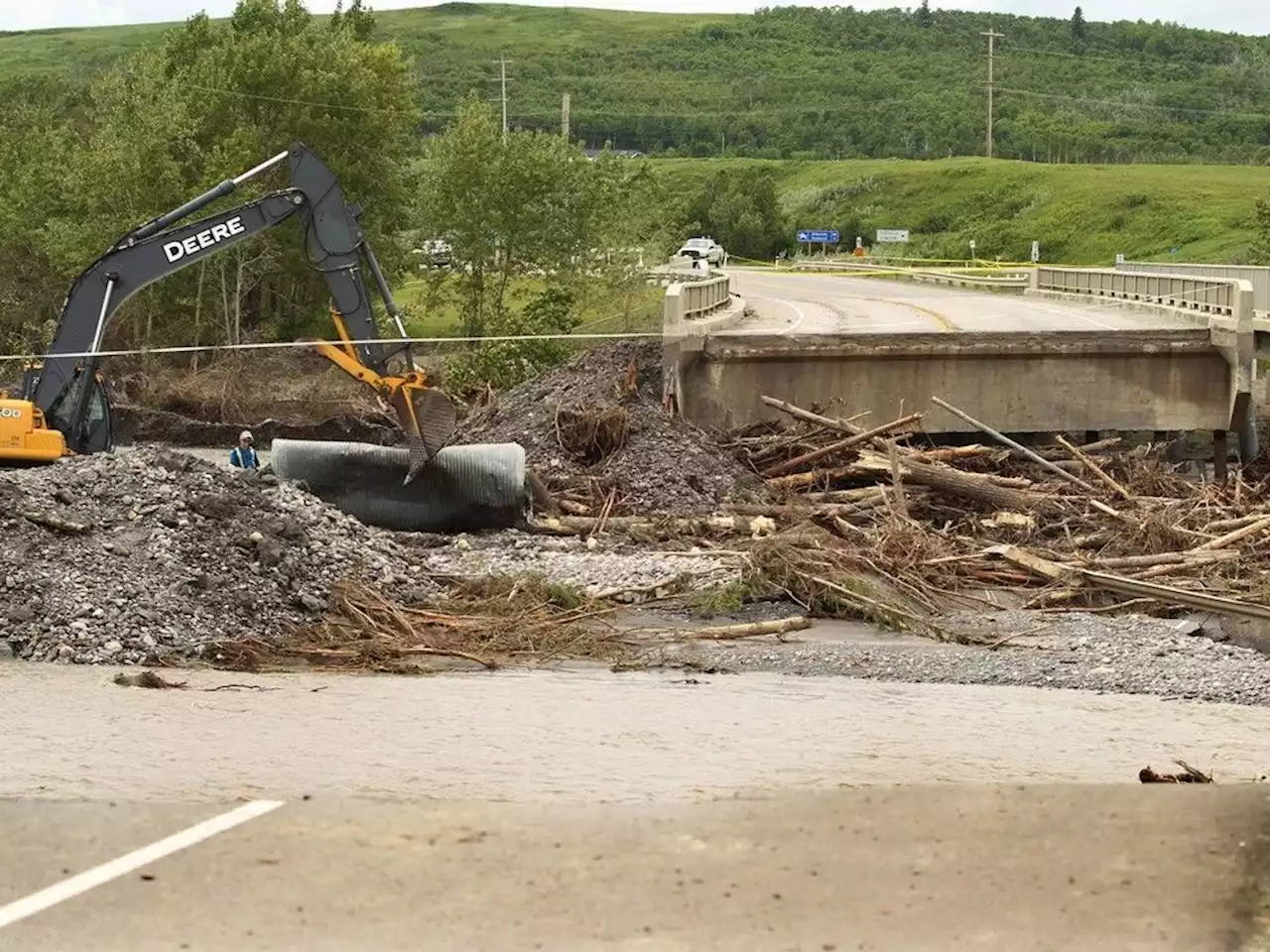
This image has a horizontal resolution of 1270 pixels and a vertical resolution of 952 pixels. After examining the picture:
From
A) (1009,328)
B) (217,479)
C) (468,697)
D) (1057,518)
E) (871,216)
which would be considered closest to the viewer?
(468,697)

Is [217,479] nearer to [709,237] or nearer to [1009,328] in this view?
[1009,328]

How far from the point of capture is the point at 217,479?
70.0 ft

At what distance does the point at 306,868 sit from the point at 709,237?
96613 millimetres

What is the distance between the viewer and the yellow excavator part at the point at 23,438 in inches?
945

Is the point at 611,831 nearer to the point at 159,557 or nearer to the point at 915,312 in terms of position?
the point at 159,557

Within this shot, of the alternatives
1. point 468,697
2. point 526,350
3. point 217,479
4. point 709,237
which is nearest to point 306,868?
Answer: point 468,697

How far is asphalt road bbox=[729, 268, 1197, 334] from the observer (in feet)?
128

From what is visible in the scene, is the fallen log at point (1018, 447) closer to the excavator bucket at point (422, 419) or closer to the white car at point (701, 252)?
the excavator bucket at point (422, 419)

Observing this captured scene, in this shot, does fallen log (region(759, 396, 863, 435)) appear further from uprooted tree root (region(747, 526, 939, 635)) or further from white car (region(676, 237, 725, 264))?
white car (region(676, 237, 725, 264))

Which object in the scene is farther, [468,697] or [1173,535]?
[1173,535]

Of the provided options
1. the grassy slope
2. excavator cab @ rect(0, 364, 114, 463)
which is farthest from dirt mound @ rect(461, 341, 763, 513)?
the grassy slope

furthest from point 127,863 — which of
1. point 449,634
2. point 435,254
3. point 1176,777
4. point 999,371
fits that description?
point 435,254

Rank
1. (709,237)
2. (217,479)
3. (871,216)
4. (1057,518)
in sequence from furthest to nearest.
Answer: (871,216) → (709,237) → (1057,518) → (217,479)

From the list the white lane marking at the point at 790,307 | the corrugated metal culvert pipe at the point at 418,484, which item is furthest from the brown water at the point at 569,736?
the white lane marking at the point at 790,307
